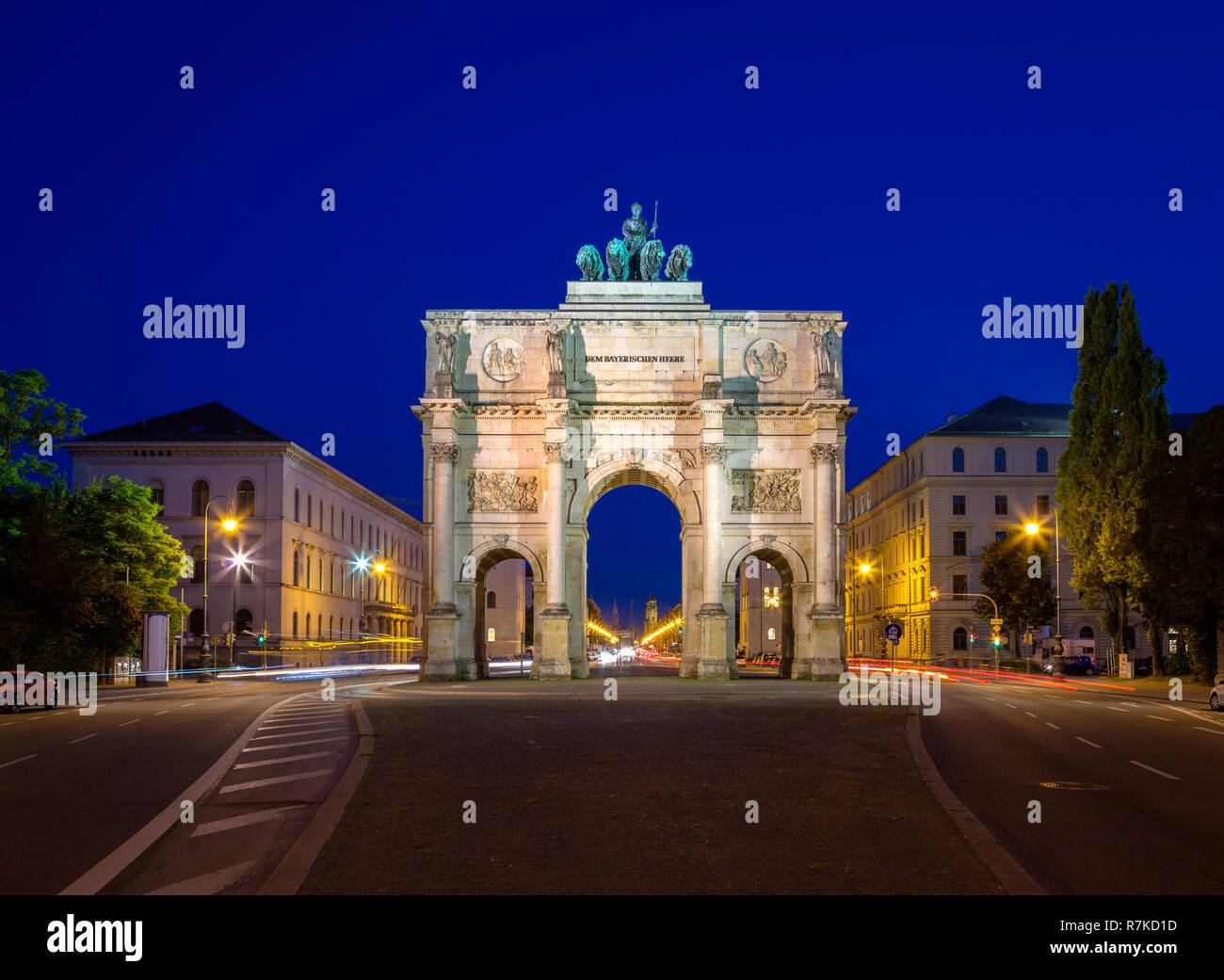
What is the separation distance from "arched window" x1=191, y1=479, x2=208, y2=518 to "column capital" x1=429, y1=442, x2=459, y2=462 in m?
35.6

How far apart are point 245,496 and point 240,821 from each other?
72.3m

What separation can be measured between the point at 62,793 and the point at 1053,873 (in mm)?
10676

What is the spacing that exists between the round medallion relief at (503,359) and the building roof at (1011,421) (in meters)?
48.5

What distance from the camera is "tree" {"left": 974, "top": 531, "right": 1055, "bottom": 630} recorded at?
255 ft

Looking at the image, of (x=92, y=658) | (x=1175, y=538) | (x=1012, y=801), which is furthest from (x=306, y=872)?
(x=1175, y=538)

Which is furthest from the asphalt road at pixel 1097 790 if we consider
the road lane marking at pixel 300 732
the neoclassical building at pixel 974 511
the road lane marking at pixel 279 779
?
the neoclassical building at pixel 974 511

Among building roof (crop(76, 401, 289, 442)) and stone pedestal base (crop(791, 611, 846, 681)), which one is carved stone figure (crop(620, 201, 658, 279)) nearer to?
stone pedestal base (crop(791, 611, 846, 681))

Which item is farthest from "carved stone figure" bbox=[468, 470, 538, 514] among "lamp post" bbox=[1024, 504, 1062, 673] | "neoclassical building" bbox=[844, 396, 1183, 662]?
"neoclassical building" bbox=[844, 396, 1183, 662]

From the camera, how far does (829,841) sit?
10.3 meters

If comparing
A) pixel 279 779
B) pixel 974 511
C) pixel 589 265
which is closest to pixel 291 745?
pixel 279 779

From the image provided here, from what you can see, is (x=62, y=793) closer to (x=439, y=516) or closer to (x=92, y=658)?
(x=92, y=658)

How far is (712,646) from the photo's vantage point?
50.4 metres

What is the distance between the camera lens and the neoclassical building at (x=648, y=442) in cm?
5172

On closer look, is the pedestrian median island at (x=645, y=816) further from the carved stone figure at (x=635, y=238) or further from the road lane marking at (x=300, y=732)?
the carved stone figure at (x=635, y=238)
